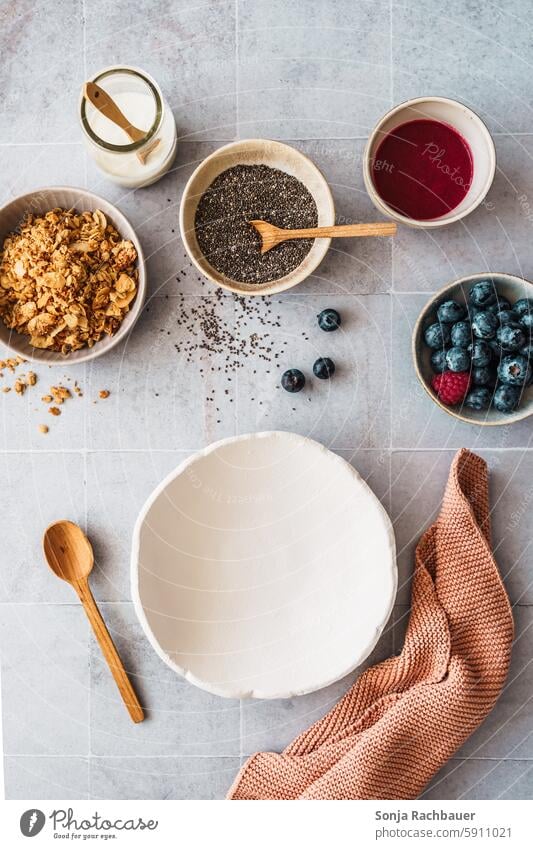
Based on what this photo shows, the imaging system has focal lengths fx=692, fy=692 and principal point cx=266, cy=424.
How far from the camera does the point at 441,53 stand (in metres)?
0.89

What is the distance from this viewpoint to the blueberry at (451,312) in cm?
81

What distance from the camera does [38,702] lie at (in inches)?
35.9

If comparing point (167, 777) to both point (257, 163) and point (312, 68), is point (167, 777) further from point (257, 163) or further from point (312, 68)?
point (312, 68)

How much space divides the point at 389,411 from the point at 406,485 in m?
0.10

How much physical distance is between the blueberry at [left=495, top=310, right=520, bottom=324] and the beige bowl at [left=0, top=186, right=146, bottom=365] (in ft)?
1.37

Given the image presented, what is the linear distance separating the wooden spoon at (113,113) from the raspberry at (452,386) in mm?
436

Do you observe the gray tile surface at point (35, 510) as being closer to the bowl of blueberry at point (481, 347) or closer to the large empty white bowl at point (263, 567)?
the large empty white bowl at point (263, 567)

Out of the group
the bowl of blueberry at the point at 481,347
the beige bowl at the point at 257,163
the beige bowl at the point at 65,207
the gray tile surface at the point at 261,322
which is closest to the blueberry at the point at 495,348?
the bowl of blueberry at the point at 481,347

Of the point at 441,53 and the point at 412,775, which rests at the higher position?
the point at 441,53

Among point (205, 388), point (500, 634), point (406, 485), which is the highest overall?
point (205, 388)

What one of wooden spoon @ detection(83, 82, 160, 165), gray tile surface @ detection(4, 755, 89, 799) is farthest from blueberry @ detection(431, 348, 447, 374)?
gray tile surface @ detection(4, 755, 89, 799)

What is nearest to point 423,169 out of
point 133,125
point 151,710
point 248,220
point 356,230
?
point 356,230

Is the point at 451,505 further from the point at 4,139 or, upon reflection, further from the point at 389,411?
the point at 4,139

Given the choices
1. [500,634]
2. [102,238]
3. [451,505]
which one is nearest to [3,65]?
[102,238]
